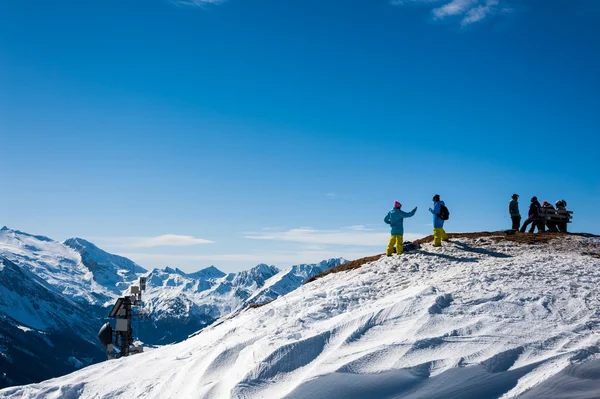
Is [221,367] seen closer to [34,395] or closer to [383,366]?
[383,366]

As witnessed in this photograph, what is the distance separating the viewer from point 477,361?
11055 millimetres

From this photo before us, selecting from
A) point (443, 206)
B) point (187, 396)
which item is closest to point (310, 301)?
point (187, 396)

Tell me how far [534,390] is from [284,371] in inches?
200

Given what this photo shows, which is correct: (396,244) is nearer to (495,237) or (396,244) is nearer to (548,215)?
(495,237)

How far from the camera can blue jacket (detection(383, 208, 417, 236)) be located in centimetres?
2181

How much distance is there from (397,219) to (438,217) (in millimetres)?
1917

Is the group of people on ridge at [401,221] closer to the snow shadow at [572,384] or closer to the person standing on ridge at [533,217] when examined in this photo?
the person standing on ridge at [533,217]

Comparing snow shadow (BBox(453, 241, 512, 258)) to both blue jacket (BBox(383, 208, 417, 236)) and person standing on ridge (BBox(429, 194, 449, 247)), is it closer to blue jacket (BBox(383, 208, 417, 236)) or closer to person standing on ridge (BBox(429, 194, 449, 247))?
person standing on ridge (BBox(429, 194, 449, 247))

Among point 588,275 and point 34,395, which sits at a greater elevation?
point 588,275

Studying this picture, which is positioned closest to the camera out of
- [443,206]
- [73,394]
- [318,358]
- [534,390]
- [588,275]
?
[534,390]

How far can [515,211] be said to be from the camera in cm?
2708

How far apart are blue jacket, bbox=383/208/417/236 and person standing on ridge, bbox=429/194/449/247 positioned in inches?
51.1

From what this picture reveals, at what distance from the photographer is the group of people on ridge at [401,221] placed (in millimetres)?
21953

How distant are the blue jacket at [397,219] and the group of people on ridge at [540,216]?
7560 mm
